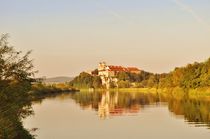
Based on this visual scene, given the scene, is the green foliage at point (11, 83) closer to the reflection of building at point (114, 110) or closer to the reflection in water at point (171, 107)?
the reflection in water at point (171, 107)

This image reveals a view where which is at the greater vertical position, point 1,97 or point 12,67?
point 12,67

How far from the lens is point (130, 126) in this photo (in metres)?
43.4

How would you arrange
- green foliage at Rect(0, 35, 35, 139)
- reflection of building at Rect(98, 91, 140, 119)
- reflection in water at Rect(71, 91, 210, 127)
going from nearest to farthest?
green foliage at Rect(0, 35, 35, 139), reflection in water at Rect(71, 91, 210, 127), reflection of building at Rect(98, 91, 140, 119)

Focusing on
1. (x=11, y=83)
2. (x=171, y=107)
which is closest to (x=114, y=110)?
(x=171, y=107)

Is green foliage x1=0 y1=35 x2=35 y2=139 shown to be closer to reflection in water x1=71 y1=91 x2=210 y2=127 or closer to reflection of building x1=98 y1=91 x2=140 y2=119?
reflection in water x1=71 y1=91 x2=210 y2=127

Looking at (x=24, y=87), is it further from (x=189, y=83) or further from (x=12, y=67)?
(x=189, y=83)

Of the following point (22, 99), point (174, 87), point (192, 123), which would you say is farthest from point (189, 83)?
point (22, 99)

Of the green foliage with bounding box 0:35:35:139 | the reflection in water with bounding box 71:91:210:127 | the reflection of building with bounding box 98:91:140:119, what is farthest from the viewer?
the reflection of building with bounding box 98:91:140:119

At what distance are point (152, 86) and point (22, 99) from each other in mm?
163919

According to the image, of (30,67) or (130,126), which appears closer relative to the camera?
(30,67)

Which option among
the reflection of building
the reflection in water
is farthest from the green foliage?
the reflection of building

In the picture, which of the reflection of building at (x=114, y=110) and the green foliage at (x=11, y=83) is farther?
the reflection of building at (x=114, y=110)

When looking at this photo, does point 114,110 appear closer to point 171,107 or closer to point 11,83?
point 171,107

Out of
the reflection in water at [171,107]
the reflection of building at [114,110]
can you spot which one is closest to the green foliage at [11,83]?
the reflection in water at [171,107]
